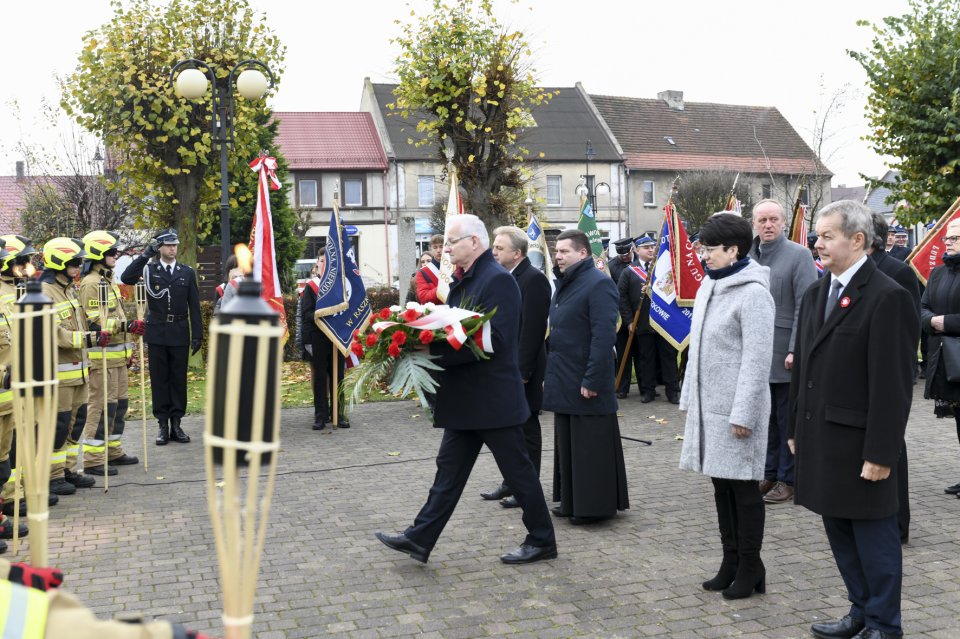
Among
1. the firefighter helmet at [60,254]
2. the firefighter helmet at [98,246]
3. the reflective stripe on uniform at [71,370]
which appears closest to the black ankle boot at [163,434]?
the firefighter helmet at [98,246]

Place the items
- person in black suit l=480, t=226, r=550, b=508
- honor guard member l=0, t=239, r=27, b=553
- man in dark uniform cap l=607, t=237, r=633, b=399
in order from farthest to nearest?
man in dark uniform cap l=607, t=237, r=633, b=399
person in black suit l=480, t=226, r=550, b=508
honor guard member l=0, t=239, r=27, b=553

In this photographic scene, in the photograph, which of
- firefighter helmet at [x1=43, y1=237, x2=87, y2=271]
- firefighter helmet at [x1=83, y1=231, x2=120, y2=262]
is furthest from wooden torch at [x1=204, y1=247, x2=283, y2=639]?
firefighter helmet at [x1=83, y1=231, x2=120, y2=262]

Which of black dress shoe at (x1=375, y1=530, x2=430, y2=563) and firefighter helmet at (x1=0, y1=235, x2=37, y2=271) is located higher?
firefighter helmet at (x1=0, y1=235, x2=37, y2=271)

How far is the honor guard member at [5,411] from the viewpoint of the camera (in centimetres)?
669

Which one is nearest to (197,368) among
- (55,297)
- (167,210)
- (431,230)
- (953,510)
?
(167,210)

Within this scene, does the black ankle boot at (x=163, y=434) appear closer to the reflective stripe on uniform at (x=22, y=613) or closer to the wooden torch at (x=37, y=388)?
the wooden torch at (x=37, y=388)

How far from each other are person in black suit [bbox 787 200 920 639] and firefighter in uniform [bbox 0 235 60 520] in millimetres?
5163

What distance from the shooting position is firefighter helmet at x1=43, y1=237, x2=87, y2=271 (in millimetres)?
7848

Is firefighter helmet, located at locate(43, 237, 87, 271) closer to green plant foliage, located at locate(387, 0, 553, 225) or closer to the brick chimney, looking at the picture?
green plant foliage, located at locate(387, 0, 553, 225)

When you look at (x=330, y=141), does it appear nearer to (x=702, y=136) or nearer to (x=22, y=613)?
(x=702, y=136)

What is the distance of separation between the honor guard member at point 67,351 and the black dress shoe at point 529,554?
159 inches

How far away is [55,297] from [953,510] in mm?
7372

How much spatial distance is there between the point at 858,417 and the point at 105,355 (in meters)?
6.94

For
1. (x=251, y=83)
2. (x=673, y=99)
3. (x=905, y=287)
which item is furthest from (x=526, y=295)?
(x=673, y=99)
